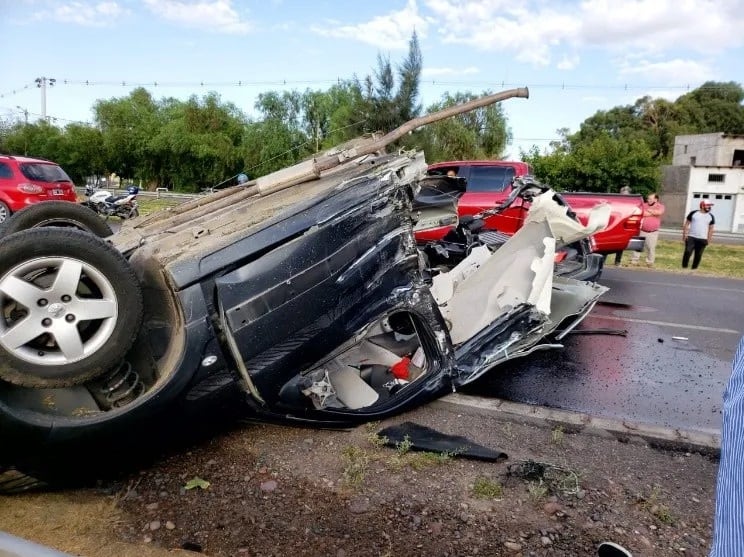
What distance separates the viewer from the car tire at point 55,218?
146 inches

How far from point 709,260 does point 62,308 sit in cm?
1318

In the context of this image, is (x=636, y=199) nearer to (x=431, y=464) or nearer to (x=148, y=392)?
(x=431, y=464)

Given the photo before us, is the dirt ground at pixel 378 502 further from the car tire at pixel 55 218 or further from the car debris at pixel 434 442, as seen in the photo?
the car tire at pixel 55 218

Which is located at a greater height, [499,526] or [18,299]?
[18,299]

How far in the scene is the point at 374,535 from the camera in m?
2.40

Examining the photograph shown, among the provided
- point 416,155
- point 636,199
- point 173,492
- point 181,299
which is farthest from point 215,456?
point 636,199

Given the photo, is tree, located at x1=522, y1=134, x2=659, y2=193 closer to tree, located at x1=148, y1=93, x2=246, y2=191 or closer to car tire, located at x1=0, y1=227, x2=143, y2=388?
tree, located at x1=148, y1=93, x2=246, y2=191

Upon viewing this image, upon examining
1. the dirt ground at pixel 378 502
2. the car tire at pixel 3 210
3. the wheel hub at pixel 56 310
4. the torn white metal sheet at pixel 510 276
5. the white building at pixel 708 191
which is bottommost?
the white building at pixel 708 191

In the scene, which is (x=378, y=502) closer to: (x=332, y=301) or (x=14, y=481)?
(x=332, y=301)

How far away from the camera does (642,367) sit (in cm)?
498

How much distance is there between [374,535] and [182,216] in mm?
2548

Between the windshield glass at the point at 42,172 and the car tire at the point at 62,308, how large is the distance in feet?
39.1

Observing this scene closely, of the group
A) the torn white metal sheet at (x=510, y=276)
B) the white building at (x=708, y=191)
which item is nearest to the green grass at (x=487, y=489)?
the torn white metal sheet at (x=510, y=276)

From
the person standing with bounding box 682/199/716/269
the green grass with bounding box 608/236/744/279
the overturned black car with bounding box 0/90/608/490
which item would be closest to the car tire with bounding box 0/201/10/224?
the overturned black car with bounding box 0/90/608/490
